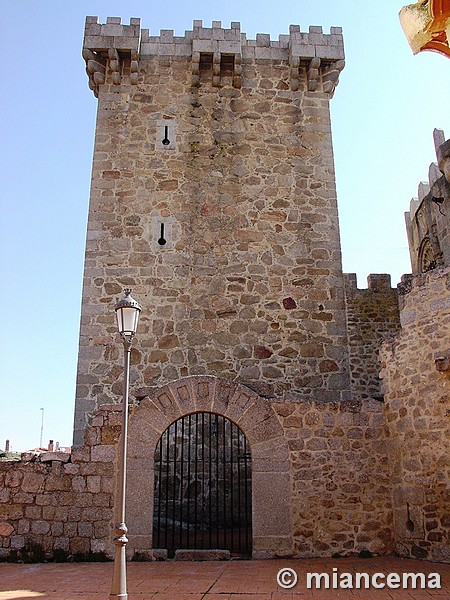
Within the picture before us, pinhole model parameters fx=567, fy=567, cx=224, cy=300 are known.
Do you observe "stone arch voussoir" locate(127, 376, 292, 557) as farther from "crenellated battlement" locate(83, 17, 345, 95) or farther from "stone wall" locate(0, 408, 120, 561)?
"crenellated battlement" locate(83, 17, 345, 95)

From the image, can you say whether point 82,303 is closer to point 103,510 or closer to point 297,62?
point 103,510

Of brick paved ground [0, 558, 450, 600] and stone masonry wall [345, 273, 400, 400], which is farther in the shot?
stone masonry wall [345, 273, 400, 400]

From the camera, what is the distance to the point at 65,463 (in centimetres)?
722

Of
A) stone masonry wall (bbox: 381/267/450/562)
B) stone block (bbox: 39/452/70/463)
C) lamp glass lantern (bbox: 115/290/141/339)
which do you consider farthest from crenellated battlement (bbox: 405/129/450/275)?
lamp glass lantern (bbox: 115/290/141/339)

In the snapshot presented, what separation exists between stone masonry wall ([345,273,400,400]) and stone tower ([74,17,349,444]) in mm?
2561

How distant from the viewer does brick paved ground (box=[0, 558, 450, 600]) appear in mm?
4980

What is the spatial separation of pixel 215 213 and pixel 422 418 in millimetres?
5248

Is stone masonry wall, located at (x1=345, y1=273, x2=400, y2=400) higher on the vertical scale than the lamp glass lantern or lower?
higher

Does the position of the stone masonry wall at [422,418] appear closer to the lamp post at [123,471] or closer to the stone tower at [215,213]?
the stone tower at [215,213]

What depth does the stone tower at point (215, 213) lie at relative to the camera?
954 centimetres

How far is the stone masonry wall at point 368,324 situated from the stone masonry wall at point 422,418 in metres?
4.43

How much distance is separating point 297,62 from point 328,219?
333 cm

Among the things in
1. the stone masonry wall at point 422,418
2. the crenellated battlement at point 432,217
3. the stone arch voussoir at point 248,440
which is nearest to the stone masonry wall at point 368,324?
the crenellated battlement at point 432,217

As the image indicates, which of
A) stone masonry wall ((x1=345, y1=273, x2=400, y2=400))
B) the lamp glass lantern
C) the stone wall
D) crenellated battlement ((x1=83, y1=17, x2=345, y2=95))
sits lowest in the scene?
the stone wall
